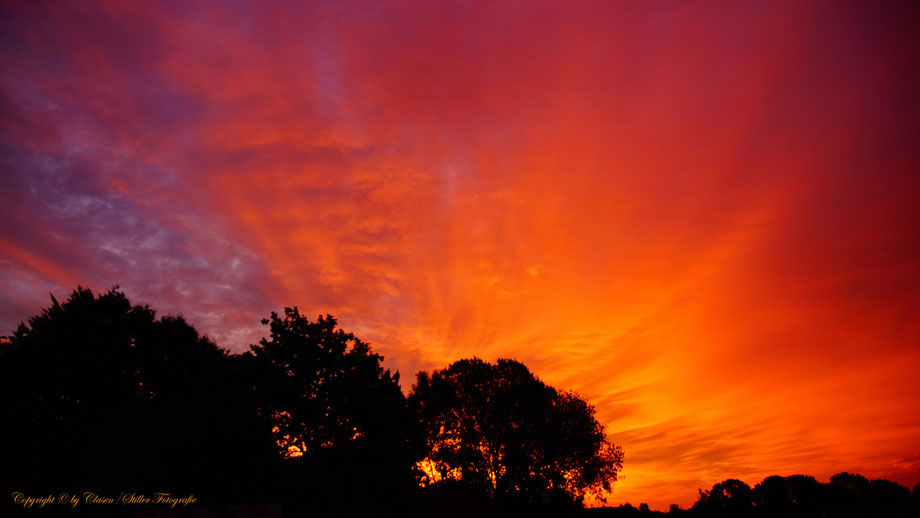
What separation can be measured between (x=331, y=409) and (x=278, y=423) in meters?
5.65

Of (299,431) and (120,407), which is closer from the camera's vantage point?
(120,407)

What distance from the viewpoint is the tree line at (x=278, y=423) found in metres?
35.9

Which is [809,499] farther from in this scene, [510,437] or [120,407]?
[120,407]

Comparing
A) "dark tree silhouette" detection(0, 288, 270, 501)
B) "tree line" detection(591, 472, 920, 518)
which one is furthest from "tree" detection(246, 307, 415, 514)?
"tree line" detection(591, 472, 920, 518)

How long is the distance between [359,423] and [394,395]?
6.41 metres

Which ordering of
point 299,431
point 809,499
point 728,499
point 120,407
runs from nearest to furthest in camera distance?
1. point 809,499
2. point 728,499
3. point 120,407
4. point 299,431

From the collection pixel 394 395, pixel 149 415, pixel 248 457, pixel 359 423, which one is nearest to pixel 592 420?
pixel 394 395

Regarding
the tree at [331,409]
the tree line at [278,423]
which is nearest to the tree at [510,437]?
the tree line at [278,423]

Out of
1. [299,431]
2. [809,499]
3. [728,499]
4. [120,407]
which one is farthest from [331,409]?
[809,499]

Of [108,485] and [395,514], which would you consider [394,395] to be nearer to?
[395,514]

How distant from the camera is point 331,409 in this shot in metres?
50.3

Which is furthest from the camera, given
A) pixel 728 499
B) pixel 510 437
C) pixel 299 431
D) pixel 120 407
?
pixel 510 437

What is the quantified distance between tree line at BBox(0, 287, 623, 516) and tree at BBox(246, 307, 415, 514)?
0.16 metres

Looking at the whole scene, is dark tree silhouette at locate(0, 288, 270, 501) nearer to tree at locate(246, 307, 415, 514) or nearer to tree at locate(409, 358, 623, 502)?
tree at locate(246, 307, 415, 514)
